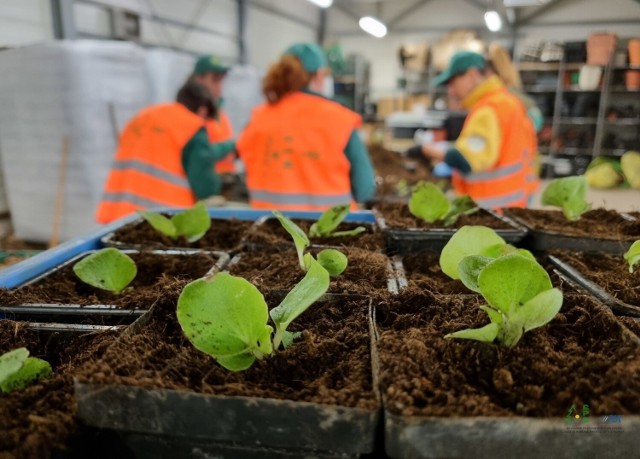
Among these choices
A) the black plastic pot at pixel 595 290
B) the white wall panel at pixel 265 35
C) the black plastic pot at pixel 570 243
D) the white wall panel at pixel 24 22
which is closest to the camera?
the black plastic pot at pixel 595 290

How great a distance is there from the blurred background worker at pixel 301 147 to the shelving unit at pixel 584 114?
6.66m

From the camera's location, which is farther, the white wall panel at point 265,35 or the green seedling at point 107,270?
the white wall panel at point 265,35

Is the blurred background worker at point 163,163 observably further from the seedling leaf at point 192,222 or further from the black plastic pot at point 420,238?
the black plastic pot at point 420,238

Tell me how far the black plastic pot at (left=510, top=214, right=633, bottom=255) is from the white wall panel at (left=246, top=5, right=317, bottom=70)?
7.05 m

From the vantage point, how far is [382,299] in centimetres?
76

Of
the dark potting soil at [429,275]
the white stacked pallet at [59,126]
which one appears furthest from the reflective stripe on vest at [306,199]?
the white stacked pallet at [59,126]

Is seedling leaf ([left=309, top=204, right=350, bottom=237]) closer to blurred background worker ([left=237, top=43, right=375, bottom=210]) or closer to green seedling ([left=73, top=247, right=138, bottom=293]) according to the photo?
green seedling ([left=73, top=247, right=138, bottom=293])

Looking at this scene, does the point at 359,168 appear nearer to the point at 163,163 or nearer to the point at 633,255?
the point at 163,163

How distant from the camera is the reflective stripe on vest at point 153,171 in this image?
2.29 m

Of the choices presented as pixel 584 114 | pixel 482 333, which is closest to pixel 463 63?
pixel 482 333

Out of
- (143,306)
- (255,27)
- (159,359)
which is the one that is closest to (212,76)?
(143,306)

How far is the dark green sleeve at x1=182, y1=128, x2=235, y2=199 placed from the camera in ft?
7.39

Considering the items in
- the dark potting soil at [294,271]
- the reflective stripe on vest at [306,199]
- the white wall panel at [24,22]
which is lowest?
the reflective stripe on vest at [306,199]

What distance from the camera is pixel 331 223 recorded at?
3.83 ft
